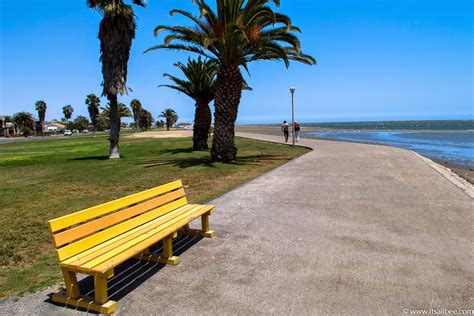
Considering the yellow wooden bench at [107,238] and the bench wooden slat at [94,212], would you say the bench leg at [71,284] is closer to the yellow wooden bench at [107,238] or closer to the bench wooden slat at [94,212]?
the yellow wooden bench at [107,238]

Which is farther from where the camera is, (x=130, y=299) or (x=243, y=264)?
(x=243, y=264)

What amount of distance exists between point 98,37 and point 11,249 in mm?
15291

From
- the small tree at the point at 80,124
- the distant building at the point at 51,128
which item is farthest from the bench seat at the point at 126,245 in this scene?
the small tree at the point at 80,124

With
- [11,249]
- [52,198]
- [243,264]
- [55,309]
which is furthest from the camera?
[52,198]

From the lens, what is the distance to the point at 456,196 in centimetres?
776

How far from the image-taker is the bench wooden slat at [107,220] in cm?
338

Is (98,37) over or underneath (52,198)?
over

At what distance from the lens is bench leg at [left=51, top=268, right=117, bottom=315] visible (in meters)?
3.31

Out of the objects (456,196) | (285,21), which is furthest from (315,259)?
(285,21)

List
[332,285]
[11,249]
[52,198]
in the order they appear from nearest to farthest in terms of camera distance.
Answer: [332,285] → [11,249] → [52,198]

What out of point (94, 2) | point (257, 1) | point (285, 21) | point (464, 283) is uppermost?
point (94, 2)

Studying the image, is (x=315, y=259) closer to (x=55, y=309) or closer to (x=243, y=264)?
(x=243, y=264)

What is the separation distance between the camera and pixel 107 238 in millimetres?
3908

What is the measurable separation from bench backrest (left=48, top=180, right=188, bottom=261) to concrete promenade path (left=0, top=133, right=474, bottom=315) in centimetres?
53
